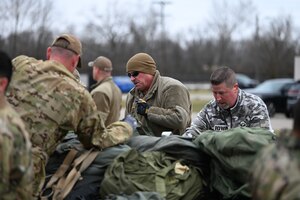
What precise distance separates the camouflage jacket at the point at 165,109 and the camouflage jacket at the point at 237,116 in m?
0.27

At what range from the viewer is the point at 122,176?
4941mm

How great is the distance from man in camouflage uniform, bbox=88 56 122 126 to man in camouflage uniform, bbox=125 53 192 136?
1549mm

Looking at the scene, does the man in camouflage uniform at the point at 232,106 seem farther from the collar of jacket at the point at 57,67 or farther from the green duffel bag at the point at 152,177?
the collar of jacket at the point at 57,67

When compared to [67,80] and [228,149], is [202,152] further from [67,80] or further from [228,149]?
[67,80]

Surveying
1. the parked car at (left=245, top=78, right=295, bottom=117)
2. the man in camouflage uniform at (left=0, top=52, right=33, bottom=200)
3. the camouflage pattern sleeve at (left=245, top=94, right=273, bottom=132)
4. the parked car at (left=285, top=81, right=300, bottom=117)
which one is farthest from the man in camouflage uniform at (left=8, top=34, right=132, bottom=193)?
the parked car at (left=245, top=78, right=295, bottom=117)

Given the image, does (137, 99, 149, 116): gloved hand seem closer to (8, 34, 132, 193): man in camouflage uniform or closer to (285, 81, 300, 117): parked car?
(8, 34, 132, 193): man in camouflage uniform

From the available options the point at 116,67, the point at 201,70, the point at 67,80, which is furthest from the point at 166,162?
the point at 201,70

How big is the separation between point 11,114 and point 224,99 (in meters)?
2.87

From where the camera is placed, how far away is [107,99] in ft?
27.8

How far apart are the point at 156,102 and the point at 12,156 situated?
3.45 meters

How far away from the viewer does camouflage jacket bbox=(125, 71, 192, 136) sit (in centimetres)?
641

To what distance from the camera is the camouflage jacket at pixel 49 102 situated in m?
4.64

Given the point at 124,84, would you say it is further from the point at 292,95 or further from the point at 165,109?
the point at 165,109

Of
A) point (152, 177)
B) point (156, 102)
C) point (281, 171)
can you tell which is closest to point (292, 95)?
point (156, 102)
